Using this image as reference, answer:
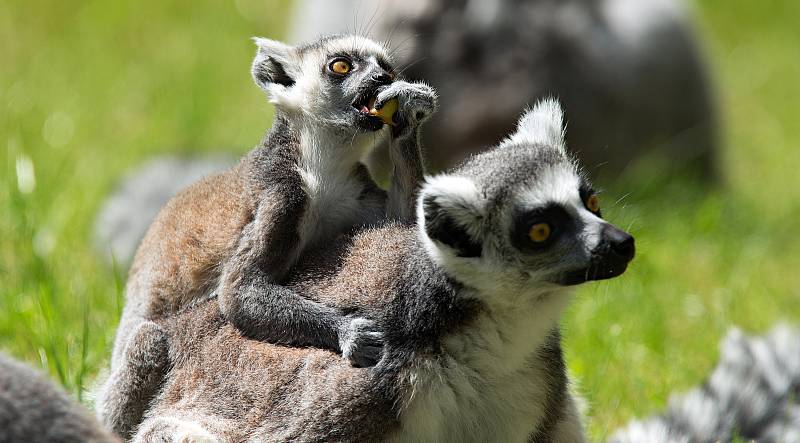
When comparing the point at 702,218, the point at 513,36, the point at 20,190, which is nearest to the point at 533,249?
the point at 20,190

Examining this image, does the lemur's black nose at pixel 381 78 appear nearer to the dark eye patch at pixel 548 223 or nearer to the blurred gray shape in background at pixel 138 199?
the dark eye patch at pixel 548 223

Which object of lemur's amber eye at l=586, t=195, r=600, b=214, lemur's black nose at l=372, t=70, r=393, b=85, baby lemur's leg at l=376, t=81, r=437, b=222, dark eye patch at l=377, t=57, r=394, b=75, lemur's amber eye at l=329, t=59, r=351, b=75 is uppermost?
dark eye patch at l=377, t=57, r=394, b=75

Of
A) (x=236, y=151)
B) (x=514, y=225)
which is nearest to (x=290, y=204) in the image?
(x=514, y=225)

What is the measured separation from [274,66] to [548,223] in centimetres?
177

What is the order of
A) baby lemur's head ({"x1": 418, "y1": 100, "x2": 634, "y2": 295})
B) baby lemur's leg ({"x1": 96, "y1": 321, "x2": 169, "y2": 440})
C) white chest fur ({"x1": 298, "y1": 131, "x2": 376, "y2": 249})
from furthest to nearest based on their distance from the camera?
white chest fur ({"x1": 298, "y1": 131, "x2": 376, "y2": 249}), baby lemur's leg ({"x1": 96, "y1": 321, "x2": 169, "y2": 440}), baby lemur's head ({"x1": 418, "y1": 100, "x2": 634, "y2": 295})

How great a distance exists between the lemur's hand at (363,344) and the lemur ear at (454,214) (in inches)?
15.8

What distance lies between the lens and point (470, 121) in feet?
31.1

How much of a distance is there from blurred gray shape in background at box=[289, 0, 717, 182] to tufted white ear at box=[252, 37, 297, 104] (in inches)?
166

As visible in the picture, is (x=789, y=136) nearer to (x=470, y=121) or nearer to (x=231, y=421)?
(x=470, y=121)

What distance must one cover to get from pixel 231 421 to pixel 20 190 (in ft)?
10.4

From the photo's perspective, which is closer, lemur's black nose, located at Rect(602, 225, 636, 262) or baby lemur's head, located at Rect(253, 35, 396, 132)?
lemur's black nose, located at Rect(602, 225, 636, 262)

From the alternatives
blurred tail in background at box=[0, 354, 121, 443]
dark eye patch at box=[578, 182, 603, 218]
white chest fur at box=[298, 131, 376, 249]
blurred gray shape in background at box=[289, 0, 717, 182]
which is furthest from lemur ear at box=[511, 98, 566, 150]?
blurred gray shape in background at box=[289, 0, 717, 182]

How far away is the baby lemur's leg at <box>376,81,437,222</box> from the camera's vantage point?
4141 mm

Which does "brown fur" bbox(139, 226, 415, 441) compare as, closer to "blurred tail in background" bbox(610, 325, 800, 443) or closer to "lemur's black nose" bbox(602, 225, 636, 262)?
"lemur's black nose" bbox(602, 225, 636, 262)
